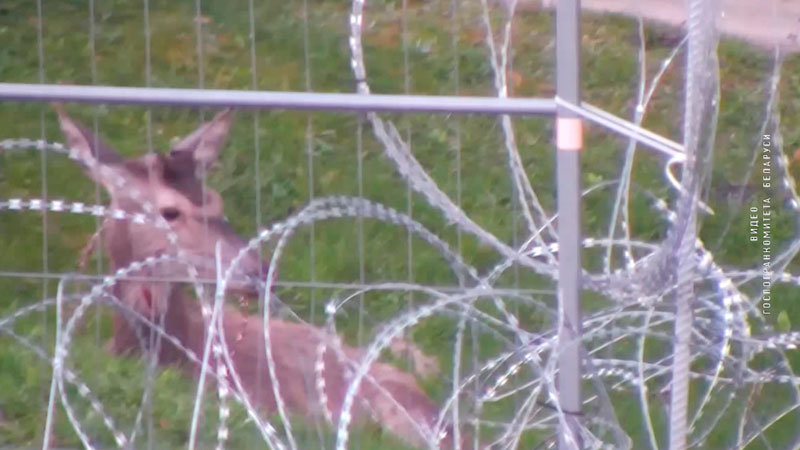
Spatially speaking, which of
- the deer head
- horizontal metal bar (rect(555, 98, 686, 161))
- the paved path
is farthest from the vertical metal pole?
the paved path

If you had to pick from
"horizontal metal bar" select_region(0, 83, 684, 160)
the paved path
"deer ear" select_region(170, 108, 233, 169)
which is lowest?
"deer ear" select_region(170, 108, 233, 169)

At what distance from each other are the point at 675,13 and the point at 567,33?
477 centimetres

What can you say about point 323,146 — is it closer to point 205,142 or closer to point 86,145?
point 205,142

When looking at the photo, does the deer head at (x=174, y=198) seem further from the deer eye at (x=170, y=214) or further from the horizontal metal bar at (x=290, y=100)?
the horizontal metal bar at (x=290, y=100)

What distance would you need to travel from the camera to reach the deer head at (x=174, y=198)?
427cm

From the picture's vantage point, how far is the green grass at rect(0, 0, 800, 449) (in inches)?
189

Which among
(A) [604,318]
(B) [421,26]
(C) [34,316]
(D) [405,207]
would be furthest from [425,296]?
(B) [421,26]

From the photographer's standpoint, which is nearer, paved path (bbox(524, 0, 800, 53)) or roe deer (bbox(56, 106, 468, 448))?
roe deer (bbox(56, 106, 468, 448))

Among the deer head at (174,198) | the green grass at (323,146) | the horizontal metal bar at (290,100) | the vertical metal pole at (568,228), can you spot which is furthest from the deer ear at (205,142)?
the vertical metal pole at (568,228)

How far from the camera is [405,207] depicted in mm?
5891

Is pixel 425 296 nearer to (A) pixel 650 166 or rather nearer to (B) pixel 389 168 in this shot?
(B) pixel 389 168

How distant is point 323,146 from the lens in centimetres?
649

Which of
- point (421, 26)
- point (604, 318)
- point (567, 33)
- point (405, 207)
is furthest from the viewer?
point (421, 26)

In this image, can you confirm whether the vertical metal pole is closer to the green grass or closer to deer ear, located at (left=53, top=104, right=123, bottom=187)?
the green grass
